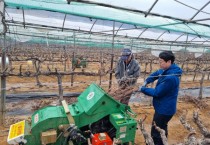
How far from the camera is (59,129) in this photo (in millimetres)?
2893

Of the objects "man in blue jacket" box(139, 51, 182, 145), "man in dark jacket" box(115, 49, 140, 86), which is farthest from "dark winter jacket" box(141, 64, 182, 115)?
"man in dark jacket" box(115, 49, 140, 86)

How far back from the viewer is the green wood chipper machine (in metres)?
2.82

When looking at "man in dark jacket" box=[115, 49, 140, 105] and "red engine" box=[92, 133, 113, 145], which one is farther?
"man in dark jacket" box=[115, 49, 140, 105]

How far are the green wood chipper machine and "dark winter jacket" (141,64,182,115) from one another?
1.99ft

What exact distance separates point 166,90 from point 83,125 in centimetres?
146

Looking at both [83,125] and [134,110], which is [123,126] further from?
[134,110]

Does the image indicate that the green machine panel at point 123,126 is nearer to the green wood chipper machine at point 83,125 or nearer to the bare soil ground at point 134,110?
the green wood chipper machine at point 83,125

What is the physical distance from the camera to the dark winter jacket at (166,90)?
356 centimetres

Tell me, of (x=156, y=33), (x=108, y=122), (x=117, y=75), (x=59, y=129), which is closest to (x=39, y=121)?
(x=59, y=129)

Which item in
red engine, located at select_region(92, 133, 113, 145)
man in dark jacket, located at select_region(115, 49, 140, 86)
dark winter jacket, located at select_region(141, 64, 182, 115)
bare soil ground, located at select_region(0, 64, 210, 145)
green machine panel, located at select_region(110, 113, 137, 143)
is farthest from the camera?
bare soil ground, located at select_region(0, 64, 210, 145)

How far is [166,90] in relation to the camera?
359 cm

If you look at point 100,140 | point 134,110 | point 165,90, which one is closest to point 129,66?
point 165,90

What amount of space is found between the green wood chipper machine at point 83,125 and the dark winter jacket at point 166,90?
61 centimetres

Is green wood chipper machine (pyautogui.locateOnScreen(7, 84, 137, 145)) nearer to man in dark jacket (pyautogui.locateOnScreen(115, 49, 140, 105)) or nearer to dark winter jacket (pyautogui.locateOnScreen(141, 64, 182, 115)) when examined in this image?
dark winter jacket (pyautogui.locateOnScreen(141, 64, 182, 115))
